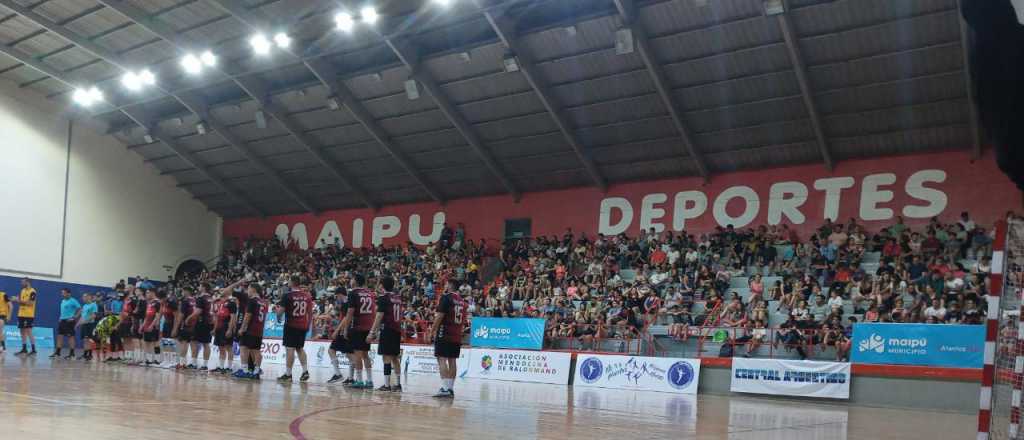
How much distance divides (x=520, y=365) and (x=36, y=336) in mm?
23027

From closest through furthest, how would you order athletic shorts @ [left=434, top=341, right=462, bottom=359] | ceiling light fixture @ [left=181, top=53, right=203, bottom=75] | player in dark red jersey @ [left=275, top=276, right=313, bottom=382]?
athletic shorts @ [left=434, top=341, right=462, bottom=359] < player in dark red jersey @ [left=275, top=276, right=313, bottom=382] < ceiling light fixture @ [left=181, top=53, right=203, bottom=75]

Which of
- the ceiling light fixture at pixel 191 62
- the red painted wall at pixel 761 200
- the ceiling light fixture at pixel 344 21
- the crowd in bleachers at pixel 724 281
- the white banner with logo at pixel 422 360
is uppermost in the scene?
the ceiling light fixture at pixel 344 21

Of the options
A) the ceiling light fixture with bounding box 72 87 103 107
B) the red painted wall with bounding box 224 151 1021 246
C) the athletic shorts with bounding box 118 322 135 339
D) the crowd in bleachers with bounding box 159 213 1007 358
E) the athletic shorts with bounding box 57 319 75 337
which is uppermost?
the ceiling light fixture with bounding box 72 87 103 107

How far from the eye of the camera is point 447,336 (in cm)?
1386

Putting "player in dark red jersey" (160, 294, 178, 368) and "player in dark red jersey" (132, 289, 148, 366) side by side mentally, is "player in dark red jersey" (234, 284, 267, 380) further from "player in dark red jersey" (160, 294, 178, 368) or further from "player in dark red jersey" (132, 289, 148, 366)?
"player in dark red jersey" (132, 289, 148, 366)

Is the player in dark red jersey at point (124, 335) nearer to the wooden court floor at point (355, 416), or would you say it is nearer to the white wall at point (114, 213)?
the wooden court floor at point (355, 416)

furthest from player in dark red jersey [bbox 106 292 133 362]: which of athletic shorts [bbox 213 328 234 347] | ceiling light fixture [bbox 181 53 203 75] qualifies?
ceiling light fixture [bbox 181 53 203 75]

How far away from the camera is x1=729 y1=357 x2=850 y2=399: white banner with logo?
18969mm

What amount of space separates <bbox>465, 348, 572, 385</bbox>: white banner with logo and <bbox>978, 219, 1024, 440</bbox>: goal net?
51.8 feet

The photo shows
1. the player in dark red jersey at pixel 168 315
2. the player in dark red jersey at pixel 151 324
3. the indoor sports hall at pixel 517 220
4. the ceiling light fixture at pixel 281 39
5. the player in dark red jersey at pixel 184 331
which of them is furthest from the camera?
the ceiling light fixture at pixel 281 39

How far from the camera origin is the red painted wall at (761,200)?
2525cm

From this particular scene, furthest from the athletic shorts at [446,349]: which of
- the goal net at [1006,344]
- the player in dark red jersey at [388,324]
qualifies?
the goal net at [1006,344]

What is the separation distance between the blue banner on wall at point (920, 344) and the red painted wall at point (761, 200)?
8.32m

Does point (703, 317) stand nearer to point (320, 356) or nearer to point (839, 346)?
point (839, 346)
